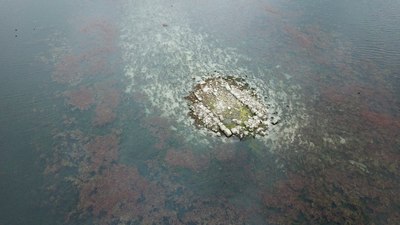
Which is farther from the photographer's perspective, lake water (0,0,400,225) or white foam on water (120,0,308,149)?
white foam on water (120,0,308,149)

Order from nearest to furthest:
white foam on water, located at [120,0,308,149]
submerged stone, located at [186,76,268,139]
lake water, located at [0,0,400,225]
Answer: lake water, located at [0,0,400,225] → submerged stone, located at [186,76,268,139] → white foam on water, located at [120,0,308,149]

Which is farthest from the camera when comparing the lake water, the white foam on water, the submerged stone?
the white foam on water

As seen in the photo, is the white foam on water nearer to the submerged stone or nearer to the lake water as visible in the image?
the lake water

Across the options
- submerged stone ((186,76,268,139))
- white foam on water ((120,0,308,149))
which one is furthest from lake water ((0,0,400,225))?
submerged stone ((186,76,268,139))

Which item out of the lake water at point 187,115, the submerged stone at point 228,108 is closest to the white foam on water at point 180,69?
the lake water at point 187,115

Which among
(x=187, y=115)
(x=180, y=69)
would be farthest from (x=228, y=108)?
(x=180, y=69)

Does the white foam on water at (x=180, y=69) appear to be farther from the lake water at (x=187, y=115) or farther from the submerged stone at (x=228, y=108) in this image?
the submerged stone at (x=228, y=108)

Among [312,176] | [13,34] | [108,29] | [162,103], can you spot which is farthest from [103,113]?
[312,176]

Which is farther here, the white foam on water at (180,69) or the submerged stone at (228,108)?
the white foam on water at (180,69)
